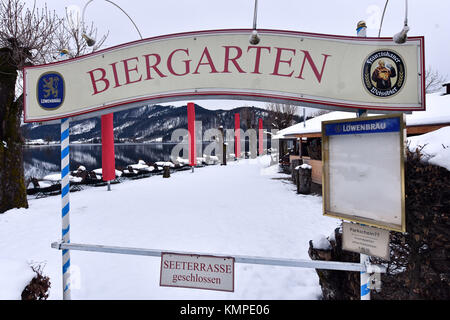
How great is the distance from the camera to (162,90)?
293 centimetres

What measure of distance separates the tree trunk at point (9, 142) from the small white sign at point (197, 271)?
7562 mm

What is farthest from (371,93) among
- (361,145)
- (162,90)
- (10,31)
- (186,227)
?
(10,31)

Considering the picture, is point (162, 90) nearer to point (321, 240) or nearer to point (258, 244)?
point (321, 240)

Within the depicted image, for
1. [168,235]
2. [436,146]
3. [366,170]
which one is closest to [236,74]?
[366,170]

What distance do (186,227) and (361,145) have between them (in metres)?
4.77

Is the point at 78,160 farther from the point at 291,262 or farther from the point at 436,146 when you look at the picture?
the point at 436,146

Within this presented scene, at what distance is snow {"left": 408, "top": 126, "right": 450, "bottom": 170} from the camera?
6.86ft

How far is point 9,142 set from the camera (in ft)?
22.9

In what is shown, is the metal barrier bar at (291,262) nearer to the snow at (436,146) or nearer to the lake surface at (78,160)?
the snow at (436,146)

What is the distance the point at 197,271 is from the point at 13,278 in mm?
1704

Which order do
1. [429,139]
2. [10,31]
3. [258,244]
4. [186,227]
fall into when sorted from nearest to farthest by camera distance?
[429,139] → [258,244] → [186,227] → [10,31]

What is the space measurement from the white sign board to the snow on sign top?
459mm

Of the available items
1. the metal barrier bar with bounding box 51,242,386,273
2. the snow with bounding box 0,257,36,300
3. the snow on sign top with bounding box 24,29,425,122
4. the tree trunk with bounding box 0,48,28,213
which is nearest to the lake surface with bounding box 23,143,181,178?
the tree trunk with bounding box 0,48,28,213

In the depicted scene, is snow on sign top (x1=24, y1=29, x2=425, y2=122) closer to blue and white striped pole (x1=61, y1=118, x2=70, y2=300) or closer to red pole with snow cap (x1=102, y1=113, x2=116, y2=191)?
blue and white striped pole (x1=61, y1=118, x2=70, y2=300)
